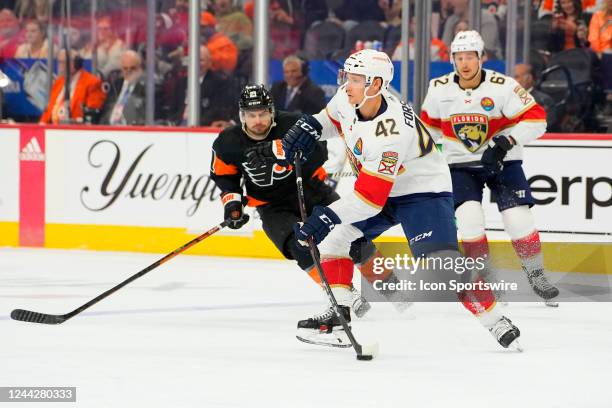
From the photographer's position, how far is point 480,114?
18.7 feet

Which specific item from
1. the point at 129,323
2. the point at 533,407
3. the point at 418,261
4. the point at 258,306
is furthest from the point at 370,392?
the point at 258,306

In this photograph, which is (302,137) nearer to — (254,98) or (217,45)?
(254,98)

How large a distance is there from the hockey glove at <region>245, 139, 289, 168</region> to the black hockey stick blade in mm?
995

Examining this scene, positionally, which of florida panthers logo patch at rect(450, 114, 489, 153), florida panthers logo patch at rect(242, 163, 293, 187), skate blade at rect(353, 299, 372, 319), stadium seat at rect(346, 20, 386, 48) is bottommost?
skate blade at rect(353, 299, 372, 319)

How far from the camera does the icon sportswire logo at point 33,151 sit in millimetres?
8203

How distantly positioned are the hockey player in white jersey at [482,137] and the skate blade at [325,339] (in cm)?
131

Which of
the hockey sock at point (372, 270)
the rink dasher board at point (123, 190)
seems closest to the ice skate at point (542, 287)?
the hockey sock at point (372, 270)

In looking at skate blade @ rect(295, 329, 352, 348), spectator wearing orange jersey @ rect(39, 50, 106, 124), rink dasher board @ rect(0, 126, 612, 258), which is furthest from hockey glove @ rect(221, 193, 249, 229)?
spectator wearing orange jersey @ rect(39, 50, 106, 124)

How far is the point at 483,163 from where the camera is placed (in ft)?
18.2

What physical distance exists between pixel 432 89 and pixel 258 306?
1.28m

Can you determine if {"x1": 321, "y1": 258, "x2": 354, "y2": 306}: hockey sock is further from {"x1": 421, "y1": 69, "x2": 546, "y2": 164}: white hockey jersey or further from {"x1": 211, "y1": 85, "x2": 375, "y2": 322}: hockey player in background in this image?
{"x1": 421, "y1": 69, "x2": 546, "y2": 164}: white hockey jersey

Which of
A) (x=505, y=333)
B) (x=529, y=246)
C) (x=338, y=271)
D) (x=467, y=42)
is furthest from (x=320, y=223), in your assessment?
(x=529, y=246)

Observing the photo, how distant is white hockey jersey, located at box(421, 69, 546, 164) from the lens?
5.66m

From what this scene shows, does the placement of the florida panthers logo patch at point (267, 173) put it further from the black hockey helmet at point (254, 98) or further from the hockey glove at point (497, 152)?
the hockey glove at point (497, 152)
